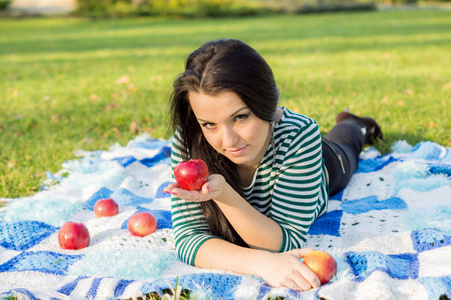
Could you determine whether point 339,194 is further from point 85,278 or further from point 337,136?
point 85,278

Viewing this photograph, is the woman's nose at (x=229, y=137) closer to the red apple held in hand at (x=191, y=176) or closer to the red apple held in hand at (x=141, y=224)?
the red apple held in hand at (x=191, y=176)

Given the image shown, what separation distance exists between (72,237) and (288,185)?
51.4 inches

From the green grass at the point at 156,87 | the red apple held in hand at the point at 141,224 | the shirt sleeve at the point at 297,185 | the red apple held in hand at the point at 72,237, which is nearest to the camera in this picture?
the shirt sleeve at the point at 297,185

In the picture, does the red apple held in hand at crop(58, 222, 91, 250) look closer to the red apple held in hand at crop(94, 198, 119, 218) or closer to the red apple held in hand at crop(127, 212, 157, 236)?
the red apple held in hand at crop(127, 212, 157, 236)

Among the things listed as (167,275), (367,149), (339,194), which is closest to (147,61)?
(367,149)

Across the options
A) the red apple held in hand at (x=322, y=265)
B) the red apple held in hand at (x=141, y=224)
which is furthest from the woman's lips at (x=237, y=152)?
the red apple held in hand at (x=141, y=224)

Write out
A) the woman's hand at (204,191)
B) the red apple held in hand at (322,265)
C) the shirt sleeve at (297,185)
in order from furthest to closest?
1. the shirt sleeve at (297,185)
2. the red apple held in hand at (322,265)
3. the woman's hand at (204,191)

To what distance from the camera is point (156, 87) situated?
284 inches

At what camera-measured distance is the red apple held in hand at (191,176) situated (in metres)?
2.18

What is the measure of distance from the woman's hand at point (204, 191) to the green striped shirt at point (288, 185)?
0.39 metres

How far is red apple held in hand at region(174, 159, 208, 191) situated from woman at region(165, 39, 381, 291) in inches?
1.5

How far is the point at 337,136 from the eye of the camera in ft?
13.1

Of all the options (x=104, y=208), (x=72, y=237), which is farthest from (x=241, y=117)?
(x=104, y=208)

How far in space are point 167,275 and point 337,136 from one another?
2.08 m
